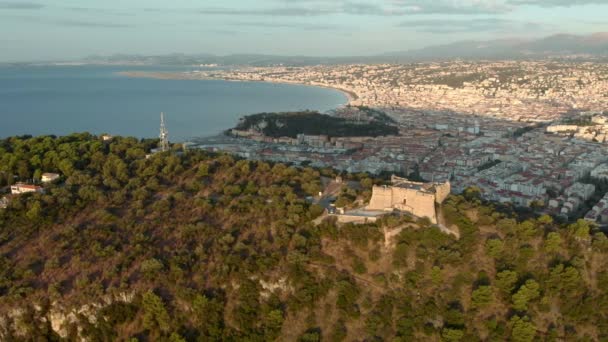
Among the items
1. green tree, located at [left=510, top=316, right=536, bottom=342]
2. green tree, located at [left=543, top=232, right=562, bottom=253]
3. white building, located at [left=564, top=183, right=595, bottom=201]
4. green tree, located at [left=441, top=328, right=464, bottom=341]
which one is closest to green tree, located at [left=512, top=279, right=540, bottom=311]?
green tree, located at [left=510, top=316, right=536, bottom=342]

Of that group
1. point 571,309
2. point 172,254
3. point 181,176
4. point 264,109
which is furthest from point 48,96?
point 571,309

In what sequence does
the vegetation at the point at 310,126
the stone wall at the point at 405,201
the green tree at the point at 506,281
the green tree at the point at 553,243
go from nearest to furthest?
the green tree at the point at 506,281 → the green tree at the point at 553,243 → the stone wall at the point at 405,201 → the vegetation at the point at 310,126

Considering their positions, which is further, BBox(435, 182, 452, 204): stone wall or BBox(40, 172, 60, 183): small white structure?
BBox(40, 172, 60, 183): small white structure

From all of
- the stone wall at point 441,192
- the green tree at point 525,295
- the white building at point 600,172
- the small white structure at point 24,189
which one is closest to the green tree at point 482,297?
the green tree at point 525,295

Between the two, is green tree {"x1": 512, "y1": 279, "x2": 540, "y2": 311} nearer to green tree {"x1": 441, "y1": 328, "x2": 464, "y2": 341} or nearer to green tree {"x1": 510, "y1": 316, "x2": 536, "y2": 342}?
green tree {"x1": 510, "y1": 316, "x2": 536, "y2": 342}

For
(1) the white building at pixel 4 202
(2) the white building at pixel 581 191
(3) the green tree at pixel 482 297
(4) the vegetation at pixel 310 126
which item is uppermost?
(1) the white building at pixel 4 202

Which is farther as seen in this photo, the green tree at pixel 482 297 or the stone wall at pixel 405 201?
the stone wall at pixel 405 201

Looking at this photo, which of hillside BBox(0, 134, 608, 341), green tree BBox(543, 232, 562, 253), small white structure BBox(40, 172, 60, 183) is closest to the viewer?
hillside BBox(0, 134, 608, 341)

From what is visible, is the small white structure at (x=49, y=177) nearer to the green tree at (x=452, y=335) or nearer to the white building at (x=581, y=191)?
the green tree at (x=452, y=335)
